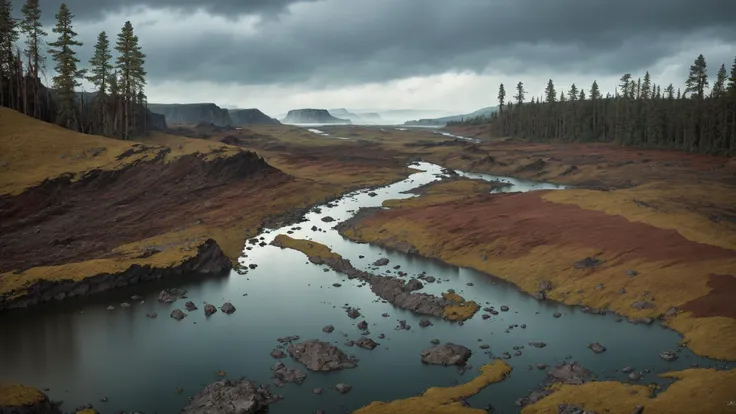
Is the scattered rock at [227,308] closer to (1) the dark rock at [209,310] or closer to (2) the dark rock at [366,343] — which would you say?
(1) the dark rock at [209,310]

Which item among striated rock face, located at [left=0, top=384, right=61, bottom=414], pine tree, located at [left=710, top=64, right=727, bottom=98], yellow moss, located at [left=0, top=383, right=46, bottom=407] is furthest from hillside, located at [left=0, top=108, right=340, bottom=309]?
pine tree, located at [left=710, top=64, right=727, bottom=98]

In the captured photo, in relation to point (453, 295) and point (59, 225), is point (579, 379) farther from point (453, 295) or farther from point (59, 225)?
point (59, 225)

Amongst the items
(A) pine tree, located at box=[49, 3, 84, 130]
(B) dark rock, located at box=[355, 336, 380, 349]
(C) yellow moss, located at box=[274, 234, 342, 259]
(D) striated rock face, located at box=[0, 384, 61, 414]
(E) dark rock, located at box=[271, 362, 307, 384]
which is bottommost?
(E) dark rock, located at box=[271, 362, 307, 384]

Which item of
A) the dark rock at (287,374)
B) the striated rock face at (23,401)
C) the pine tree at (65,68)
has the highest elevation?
the pine tree at (65,68)

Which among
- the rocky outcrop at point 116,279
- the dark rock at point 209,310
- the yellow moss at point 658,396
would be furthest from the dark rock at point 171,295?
the yellow moss at point 658,396

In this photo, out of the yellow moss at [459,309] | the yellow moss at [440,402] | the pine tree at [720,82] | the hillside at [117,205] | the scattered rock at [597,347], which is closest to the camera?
the yellow moss at [440,402]

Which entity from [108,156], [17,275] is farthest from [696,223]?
[108,156]

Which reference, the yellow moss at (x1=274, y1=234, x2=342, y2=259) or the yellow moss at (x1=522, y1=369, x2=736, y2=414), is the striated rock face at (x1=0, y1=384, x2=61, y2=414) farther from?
the yellow moss at (x1=274, y1=234, x2=342, y2=259)

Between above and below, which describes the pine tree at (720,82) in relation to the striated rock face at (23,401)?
above

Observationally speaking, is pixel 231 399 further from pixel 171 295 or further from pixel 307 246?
pixel 307 246
